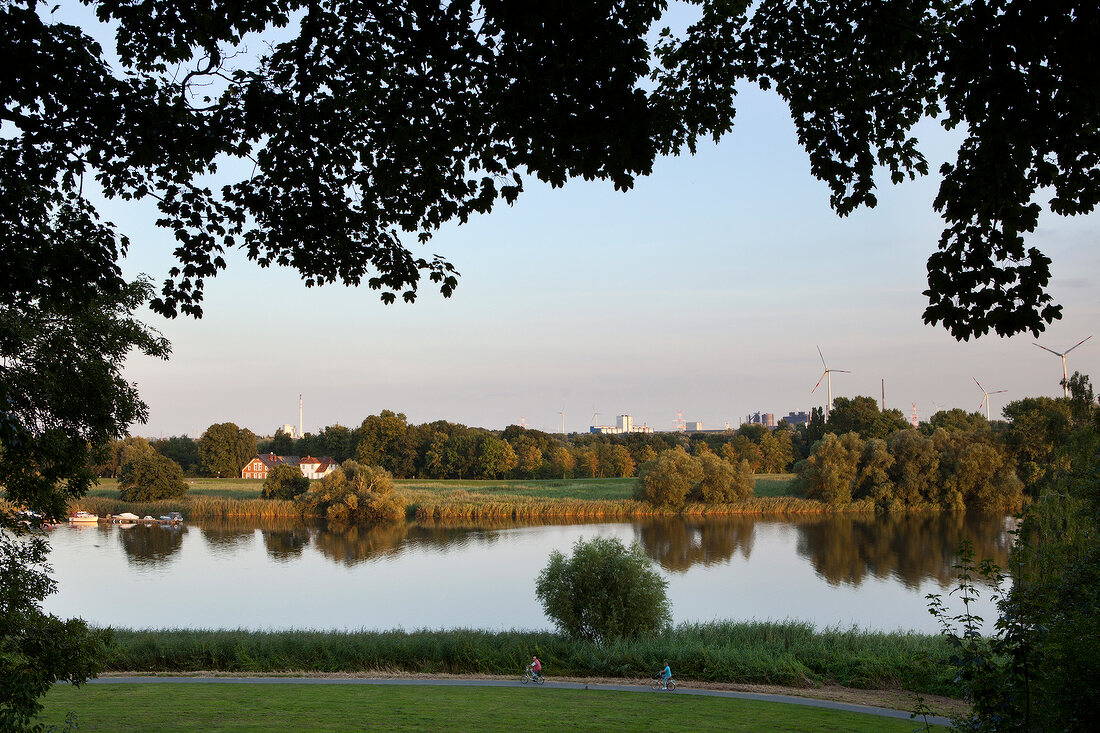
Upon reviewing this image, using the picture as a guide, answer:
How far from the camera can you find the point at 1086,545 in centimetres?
973

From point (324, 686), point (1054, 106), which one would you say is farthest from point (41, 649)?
point (1054, 106)

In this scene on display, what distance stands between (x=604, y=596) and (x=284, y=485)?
106ft

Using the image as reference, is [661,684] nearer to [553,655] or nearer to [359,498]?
[553,655]

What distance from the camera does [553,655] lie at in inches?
576

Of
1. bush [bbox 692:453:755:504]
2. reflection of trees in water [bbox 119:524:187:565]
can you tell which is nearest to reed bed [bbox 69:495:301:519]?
reflection of trees in water [bbox 119:524:187:565]

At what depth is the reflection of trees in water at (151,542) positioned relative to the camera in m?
29.6

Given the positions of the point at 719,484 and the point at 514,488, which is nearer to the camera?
the point at 719,484

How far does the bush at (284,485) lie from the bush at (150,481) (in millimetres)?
5105

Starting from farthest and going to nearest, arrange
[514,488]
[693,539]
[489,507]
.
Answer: [514,488] → [489,507] → [693,539]

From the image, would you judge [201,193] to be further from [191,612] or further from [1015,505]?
[1015,505]

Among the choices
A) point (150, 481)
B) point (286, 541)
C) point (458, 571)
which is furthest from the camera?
point (150, 481)

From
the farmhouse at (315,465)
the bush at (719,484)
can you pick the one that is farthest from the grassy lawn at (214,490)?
the bush at (719,484)

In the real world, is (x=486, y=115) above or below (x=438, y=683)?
above

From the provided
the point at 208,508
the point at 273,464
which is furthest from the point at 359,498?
the point at 273,464
